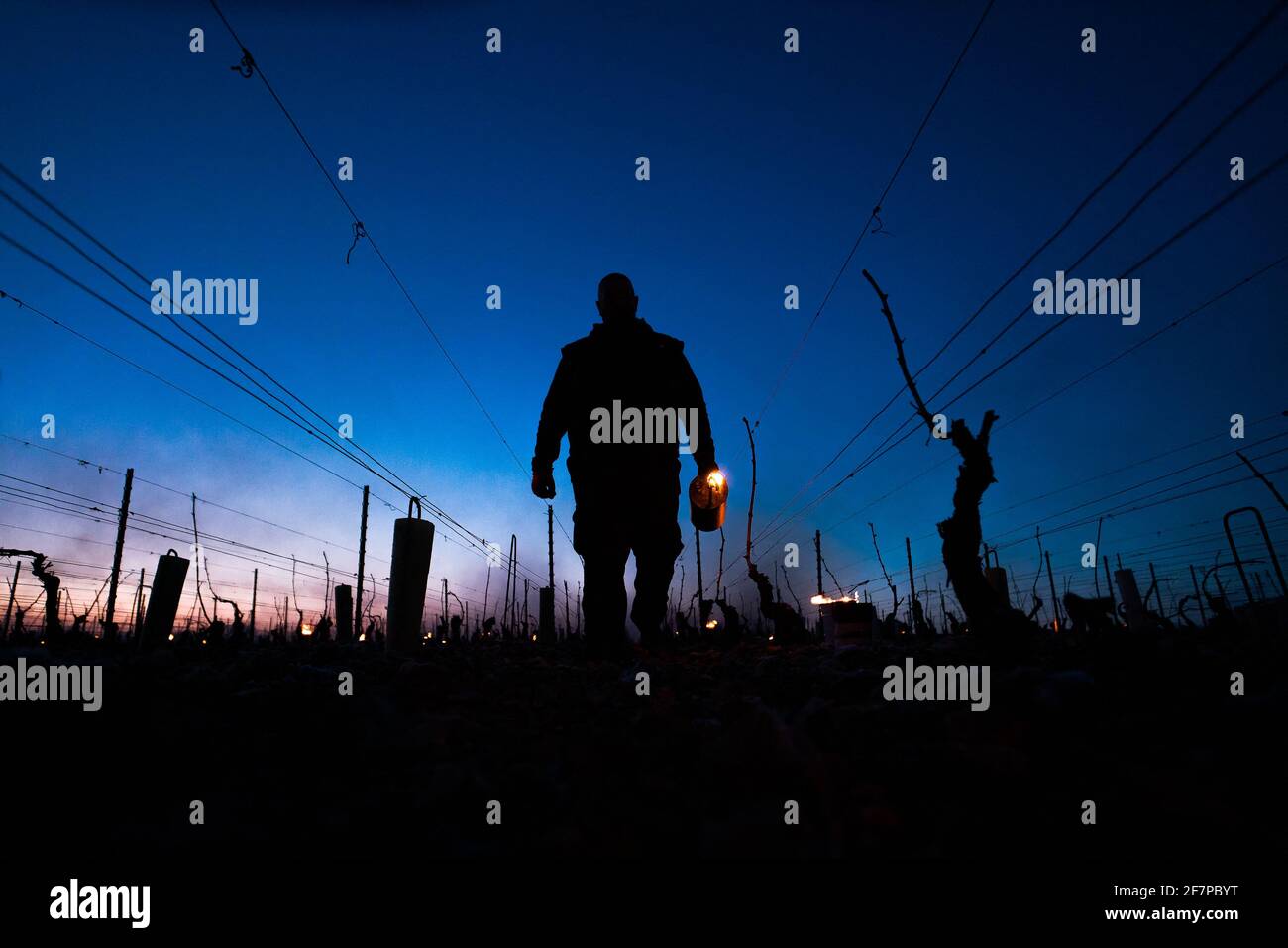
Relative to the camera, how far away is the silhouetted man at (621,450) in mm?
4422

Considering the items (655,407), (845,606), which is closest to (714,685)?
(655,407)

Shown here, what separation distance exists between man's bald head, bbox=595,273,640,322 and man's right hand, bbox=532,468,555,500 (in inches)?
59.8

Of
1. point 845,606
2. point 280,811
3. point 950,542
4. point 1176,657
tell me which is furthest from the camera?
Answer: point 845,606

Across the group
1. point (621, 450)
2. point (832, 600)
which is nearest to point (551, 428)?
point (621, 450)

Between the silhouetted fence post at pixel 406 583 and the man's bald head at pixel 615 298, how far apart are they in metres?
2.46

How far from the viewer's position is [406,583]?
4.61 metres

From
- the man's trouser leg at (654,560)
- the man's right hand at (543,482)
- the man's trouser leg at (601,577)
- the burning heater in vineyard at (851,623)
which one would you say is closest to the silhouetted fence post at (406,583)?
the man's right hand at (543,482)

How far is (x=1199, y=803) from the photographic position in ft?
3.25

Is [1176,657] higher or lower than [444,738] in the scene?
higher

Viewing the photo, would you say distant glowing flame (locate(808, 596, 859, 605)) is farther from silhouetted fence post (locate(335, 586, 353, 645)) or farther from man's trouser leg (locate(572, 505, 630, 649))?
silhouetted fence post (locate(335, 586, 353, 645))

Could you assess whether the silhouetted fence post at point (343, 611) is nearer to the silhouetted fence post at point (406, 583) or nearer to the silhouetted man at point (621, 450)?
the silhouetted fence post at point (406, 583)

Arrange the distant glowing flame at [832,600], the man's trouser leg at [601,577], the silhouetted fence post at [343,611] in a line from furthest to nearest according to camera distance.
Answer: the silhouetted fence post at [343,611]
the distant glowing flame at [832,600]
the man's trouser leg at [601,577]
